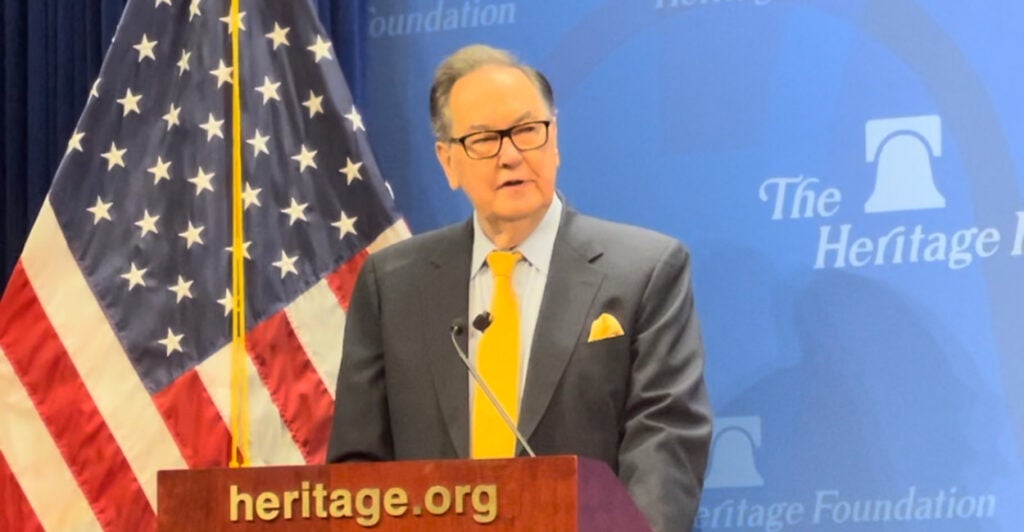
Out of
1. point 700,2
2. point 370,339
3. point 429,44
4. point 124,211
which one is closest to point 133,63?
point 124,211

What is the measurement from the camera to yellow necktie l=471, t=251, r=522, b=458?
296 centimetres

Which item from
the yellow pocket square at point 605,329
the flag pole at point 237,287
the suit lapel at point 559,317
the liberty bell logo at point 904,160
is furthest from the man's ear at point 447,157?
the liberty bell logo at point 904,160

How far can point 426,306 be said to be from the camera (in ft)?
10.2

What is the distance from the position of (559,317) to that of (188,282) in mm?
1250

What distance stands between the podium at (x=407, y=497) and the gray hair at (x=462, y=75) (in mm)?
1034

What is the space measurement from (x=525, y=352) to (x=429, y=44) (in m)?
1.43

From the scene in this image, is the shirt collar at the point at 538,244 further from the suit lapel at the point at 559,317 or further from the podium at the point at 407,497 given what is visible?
the podium at the point at 407,497

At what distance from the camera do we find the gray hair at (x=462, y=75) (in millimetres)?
3109

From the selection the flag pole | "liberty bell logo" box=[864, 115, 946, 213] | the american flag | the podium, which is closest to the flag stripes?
the american flag

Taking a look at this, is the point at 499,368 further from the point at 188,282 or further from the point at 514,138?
the point at 188,282

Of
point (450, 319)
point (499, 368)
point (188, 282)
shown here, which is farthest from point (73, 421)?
point (499, 368)

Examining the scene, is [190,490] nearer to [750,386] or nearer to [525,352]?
[525,352]

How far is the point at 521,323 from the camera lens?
120 inches

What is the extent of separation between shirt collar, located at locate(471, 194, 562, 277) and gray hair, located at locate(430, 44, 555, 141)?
8.6 inches
